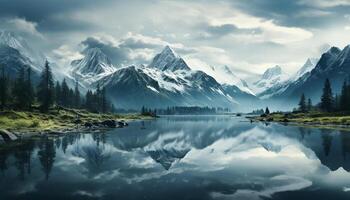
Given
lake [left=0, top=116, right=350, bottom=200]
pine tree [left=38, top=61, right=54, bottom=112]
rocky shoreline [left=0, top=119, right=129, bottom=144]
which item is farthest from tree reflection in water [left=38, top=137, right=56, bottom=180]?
pine tree [left=38, top=61, right=54, bottom=112]

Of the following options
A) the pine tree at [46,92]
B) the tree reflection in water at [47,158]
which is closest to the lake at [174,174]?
the tree reflection in water at [47,158]

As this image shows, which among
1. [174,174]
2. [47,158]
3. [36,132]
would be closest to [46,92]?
[36,132]

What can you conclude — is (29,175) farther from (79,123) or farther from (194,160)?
(79,123)

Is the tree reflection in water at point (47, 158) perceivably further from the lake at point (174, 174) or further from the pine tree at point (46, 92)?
the pine tree at point (46, 92)

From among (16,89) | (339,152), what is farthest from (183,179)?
(16,89)

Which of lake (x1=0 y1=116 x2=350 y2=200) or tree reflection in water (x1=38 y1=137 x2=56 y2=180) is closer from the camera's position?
lake (x1=0 y1=116 x2=350 y2=200)

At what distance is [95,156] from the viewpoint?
190ft

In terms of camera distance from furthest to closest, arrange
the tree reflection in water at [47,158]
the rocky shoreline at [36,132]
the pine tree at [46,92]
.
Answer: the pine tree at [46,92] < the rocky shoreline at [36,132] < the tree reflection in water at [47,158]

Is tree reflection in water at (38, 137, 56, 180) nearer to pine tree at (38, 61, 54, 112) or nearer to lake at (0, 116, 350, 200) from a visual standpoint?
lake at (0, 116, 350, 200)

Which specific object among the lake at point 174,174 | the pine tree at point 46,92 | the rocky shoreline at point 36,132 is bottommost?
the lake at point 174,174

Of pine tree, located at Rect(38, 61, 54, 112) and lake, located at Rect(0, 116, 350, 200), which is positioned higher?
pine tree, located at Rect(38, 61, 54, 112)

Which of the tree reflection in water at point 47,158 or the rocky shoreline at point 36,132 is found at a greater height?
the rocky shoreline at point 36,132

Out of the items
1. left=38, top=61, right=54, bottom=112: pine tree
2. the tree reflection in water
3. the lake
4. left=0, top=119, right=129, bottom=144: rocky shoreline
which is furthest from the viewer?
left=38, top=61, right=54, bottom=112: pine tree

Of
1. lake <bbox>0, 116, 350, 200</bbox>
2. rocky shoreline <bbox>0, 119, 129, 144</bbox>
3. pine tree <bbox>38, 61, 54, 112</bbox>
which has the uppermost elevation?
pine tree <bbox>38, 61, 54, 112</bbox>
